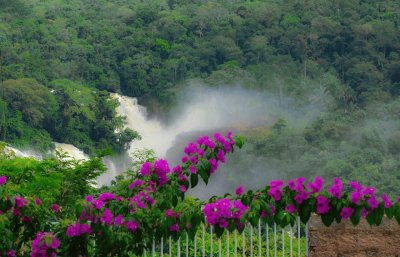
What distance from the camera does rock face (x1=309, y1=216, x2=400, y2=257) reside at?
16.0 ft

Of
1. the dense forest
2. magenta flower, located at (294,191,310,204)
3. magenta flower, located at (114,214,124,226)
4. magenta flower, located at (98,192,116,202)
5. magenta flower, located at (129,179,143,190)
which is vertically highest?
the dense forest

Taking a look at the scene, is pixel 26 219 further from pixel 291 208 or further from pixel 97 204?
pixel 291 208

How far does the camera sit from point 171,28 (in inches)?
2383

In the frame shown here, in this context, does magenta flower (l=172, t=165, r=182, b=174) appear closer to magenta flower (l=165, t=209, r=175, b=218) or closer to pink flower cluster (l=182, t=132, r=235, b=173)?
pink flower cluster (l=182, t=132, r=235, b=173)

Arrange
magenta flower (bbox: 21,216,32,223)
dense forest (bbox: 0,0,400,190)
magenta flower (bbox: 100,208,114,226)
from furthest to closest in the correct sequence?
1. dense forest (bbox: 0,0,400,190)
2. magenta flower (bbox: 21,216,32,223)
3. magenta flower (bbox: 100,208,114,226)

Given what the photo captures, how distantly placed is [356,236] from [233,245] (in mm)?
2808

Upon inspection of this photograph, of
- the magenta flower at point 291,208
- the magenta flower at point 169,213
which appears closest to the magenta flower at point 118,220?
the magenta flower at point 169,213

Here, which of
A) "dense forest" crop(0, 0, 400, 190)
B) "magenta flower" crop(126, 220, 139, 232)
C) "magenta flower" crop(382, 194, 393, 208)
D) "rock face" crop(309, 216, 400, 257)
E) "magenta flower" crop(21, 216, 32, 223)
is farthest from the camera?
"dense forest" crop(0, 0, 400, 190)

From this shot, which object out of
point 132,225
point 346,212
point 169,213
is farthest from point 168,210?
point 346,212

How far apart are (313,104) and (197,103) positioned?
6.92m

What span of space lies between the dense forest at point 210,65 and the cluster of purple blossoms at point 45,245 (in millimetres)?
38315

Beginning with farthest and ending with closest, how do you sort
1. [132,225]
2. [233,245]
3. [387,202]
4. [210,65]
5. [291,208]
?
[210,65] → [233,245] → [132,225] → [291,208] → [387,202]

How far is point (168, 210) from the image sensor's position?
4.57 m

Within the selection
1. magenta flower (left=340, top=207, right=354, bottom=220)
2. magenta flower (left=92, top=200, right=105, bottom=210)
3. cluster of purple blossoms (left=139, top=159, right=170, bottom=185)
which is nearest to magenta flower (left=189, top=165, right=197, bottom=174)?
cluster of purple blossoms (left=139, top=159, right=170, bottom=185)
